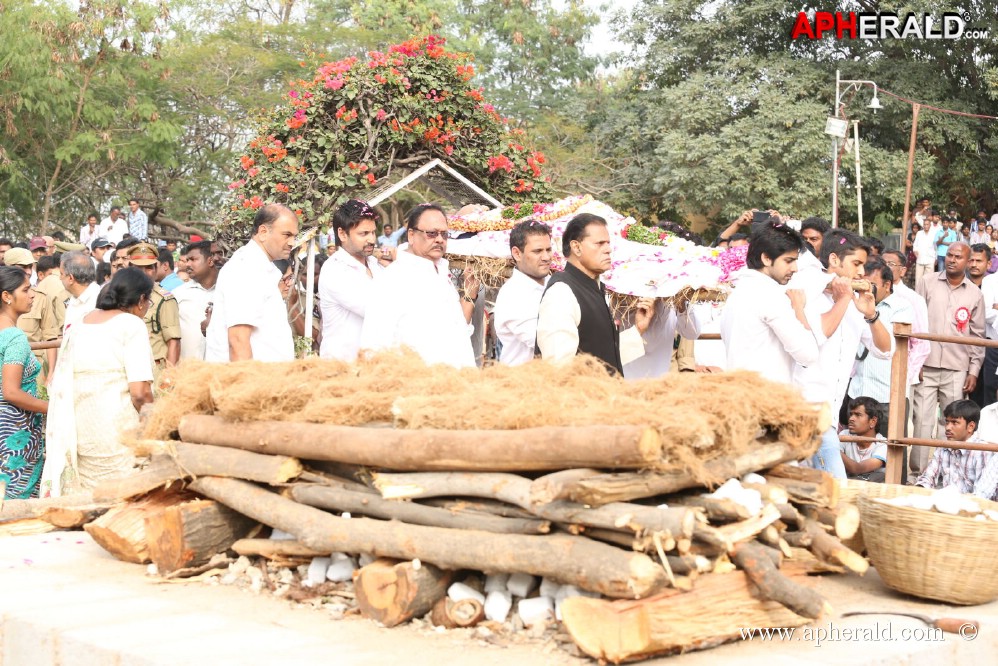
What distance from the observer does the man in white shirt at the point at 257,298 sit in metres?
5.64

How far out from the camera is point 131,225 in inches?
867

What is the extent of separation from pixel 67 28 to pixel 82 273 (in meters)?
16.3

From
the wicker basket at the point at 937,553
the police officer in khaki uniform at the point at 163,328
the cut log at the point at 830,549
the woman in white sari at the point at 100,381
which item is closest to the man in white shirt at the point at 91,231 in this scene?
the police officer in khaki uniform at the point at 163,328

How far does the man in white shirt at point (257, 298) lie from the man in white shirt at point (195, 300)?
196cm

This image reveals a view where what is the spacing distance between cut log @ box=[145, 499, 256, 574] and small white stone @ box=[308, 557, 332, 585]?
54 centimetres

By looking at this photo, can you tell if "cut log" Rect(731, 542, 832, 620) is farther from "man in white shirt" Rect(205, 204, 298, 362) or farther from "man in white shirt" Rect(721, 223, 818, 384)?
"man in white shirt" Rect(205, 204, 298, 362)

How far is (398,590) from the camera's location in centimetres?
402

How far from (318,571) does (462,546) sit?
2.96 ft

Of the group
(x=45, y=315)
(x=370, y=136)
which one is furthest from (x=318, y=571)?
(x=45, y=315)

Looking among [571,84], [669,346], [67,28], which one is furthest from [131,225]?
[669,346]

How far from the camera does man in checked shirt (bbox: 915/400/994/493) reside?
287 inches

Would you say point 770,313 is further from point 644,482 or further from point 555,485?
point 555,485

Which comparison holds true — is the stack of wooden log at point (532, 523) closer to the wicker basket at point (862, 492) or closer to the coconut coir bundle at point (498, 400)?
the coconut coir bundle at point (498, 400)

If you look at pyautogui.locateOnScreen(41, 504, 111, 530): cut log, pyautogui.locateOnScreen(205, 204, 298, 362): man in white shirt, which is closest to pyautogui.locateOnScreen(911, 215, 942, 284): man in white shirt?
pyautogui.locateOnScreen(205, 204, 298, 362): man in white shirt
